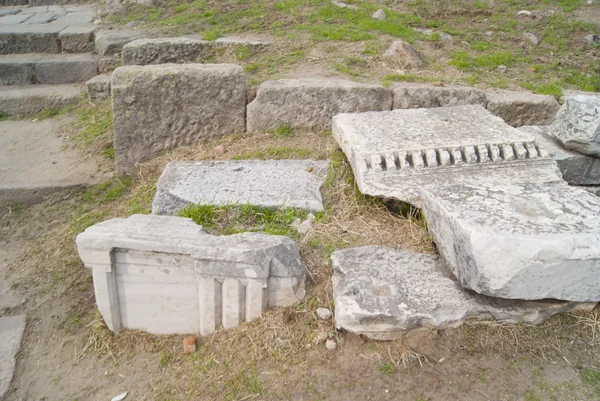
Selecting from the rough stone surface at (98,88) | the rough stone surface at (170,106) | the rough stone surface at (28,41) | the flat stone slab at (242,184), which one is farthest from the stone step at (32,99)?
the flat stone slab at (242,184)

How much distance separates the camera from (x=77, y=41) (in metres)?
6.10

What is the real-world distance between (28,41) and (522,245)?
6.12 m

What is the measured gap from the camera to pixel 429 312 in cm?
→ 221

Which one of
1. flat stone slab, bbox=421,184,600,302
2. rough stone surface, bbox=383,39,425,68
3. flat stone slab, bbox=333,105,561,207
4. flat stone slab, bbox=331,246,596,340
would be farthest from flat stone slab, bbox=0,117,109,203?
flat stone slab, bbox=421,184,600,302

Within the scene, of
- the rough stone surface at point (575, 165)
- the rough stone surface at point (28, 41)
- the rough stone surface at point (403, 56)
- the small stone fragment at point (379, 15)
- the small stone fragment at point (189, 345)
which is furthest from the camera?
the rough stone surface at point (28, 41)

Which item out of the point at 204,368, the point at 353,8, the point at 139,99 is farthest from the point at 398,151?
the point at 353,8

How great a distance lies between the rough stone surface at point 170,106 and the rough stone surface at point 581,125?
2325 mm

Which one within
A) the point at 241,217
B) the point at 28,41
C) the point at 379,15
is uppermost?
the point at 379,15

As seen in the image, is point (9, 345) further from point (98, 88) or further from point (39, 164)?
point (98, 88)

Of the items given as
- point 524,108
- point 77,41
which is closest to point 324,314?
point 524,108

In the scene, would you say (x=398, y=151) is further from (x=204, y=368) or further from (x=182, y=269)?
(x=204, y=368)

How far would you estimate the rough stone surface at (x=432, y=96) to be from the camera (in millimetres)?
4109

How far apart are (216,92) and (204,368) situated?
2.27 metres

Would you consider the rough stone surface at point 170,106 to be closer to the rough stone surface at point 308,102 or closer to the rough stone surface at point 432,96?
the rough stone surface at point 308,102
